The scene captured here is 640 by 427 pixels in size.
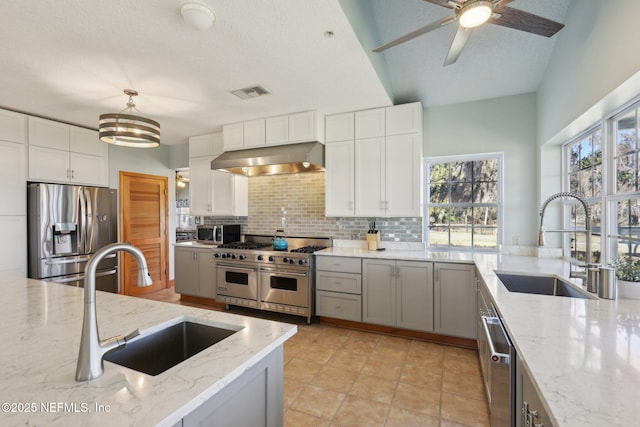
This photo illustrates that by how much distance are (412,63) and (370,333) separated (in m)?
3.01

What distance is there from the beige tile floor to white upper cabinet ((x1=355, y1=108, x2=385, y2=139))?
2329 millimetres

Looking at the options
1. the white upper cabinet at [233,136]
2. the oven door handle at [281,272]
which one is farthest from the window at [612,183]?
the white upper cabinet at [233,136]

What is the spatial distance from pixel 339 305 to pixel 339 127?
2164mm

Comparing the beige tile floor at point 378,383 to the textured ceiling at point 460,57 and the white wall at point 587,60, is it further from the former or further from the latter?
the textured ceiling at point 460,57

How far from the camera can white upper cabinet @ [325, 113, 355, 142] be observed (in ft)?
12.1

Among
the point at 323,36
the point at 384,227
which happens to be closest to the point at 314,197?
the point at 384,227

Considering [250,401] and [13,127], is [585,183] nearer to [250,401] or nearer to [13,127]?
[250,401]

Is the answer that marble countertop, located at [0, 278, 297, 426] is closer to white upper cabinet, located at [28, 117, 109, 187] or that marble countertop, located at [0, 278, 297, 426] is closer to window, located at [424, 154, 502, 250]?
white upper cabinet, located at [28, 117, 109, 187]

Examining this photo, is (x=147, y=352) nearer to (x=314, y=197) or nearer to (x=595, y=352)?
(x=595, y=352)

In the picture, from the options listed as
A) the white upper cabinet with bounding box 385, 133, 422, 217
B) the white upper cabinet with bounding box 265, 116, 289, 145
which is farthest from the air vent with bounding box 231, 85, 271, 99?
the white upper cabinet with bounding box 385, 133, 422, 217

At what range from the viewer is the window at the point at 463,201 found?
3.53 meters

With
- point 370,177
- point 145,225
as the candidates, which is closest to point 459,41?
point 370,177

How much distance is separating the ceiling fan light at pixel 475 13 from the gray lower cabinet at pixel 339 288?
2351mm

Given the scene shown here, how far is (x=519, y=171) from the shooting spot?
338 centimetres
